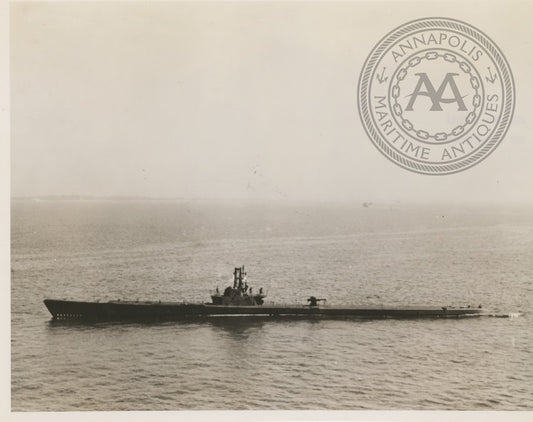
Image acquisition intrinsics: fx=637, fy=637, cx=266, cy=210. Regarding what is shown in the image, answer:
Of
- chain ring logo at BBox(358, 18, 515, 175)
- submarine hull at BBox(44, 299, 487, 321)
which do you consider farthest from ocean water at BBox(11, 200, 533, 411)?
chain ring logo at BBox(358, 18, 515, 175)

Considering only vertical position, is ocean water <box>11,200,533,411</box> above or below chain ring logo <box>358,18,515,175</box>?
below

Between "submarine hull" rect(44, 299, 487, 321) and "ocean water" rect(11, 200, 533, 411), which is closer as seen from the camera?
"ocean water" rect(11, 200, 533, 411)

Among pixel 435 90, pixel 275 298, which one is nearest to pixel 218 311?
pixel 275 298

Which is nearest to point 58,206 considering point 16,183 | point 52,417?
point 16,183

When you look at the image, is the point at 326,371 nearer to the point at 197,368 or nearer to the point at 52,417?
the point at 197,368

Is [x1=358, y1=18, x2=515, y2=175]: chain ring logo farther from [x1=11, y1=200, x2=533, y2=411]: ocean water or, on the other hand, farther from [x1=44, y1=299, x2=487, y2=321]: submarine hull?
[x1=44, y1=299, x2=487, y2=321]: submarine hull
